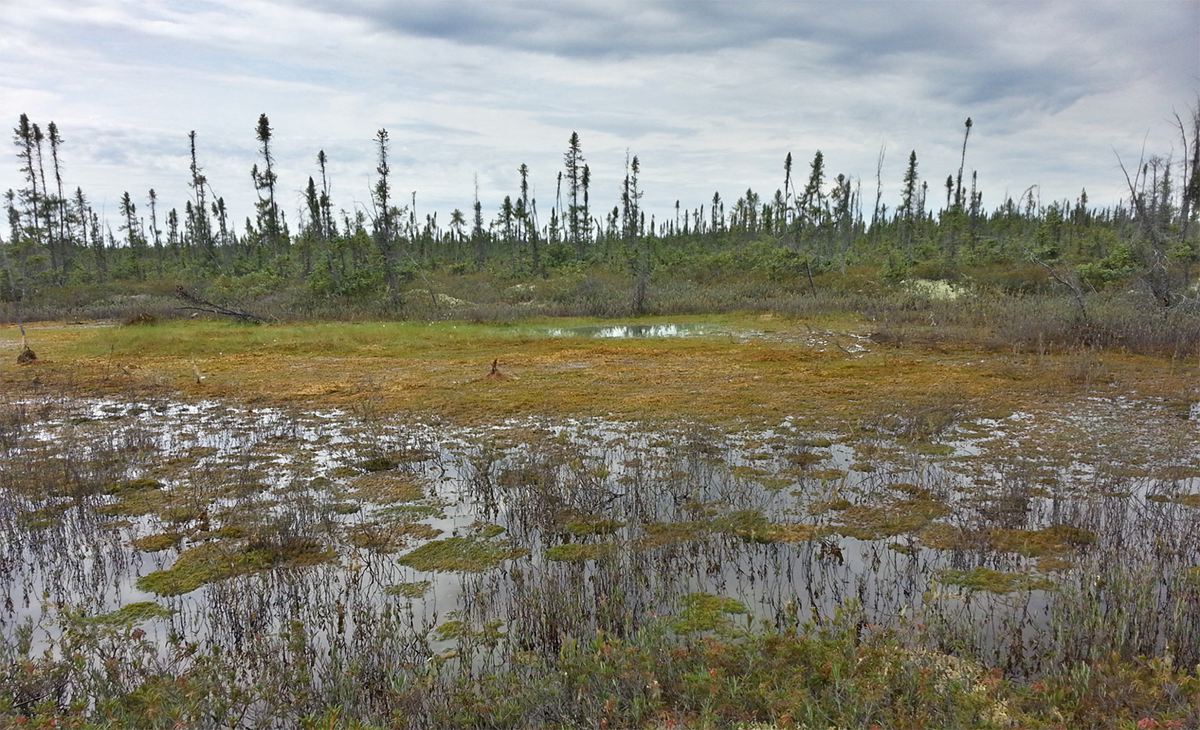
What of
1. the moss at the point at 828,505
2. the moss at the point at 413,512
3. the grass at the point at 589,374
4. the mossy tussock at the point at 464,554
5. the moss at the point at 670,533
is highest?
the grass at the point at 589,374

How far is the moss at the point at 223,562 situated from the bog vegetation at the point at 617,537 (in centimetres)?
3

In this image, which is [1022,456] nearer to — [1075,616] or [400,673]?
[1075,616]

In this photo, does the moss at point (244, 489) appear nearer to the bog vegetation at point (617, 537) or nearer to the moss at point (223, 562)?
the bog vegetation at point (617, 537)

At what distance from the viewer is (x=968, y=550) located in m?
5.48

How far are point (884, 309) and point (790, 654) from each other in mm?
26486

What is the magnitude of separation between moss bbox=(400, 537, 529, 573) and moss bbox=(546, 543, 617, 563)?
10.6 inches

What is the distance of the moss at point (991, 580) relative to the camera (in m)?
4.87

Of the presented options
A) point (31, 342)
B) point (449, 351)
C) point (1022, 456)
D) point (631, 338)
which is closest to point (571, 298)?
point (631, 338)

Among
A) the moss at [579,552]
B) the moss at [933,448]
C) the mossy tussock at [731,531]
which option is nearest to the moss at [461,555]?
the moss at [579,552]

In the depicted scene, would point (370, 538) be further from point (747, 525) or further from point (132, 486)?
point (132, 486)

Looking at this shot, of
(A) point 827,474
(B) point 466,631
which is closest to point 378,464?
(B) point 466,631

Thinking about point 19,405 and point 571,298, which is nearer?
point 19,405

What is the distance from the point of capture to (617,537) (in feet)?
19.6

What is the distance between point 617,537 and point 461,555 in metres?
1.43
